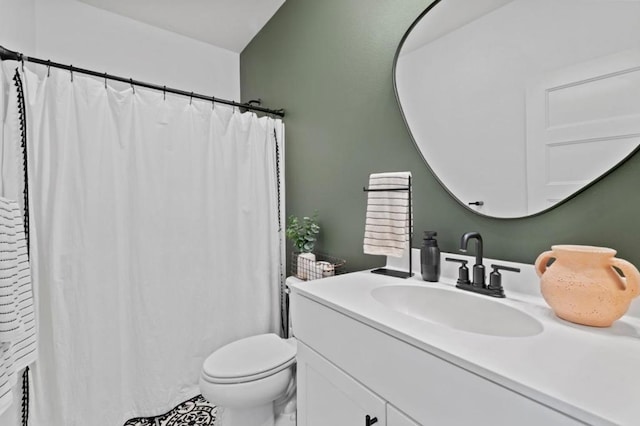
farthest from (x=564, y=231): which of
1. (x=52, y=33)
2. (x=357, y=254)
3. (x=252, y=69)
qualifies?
(x=52, y=33)

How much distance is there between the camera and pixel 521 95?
94 cm

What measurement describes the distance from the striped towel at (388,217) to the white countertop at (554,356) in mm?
426

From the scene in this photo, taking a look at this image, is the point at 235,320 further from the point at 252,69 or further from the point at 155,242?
the point at 252,69

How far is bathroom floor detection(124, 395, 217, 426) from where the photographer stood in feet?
5.20

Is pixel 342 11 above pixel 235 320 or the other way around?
above

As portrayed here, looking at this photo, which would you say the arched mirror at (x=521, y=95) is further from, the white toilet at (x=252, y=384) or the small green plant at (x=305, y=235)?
the white toilet at (x=252, y=384)

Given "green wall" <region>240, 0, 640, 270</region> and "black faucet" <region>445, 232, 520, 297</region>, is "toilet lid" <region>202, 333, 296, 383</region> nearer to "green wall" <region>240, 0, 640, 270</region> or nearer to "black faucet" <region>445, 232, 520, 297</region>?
"green wall" <region>240, 0, 640, 270</region>

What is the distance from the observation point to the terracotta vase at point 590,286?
65 centimetres

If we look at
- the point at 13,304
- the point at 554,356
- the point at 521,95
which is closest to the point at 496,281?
the point at 554,356

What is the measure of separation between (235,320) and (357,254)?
1008mm

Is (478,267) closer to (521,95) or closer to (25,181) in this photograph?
(521,95)

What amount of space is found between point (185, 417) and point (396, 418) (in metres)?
1.49

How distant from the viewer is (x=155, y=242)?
1692mm

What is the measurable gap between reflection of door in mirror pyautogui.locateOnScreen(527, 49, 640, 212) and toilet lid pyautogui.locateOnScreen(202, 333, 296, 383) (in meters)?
1.24
